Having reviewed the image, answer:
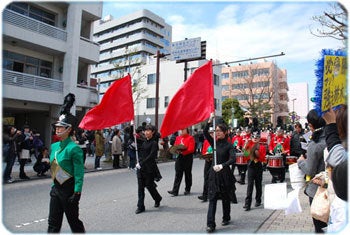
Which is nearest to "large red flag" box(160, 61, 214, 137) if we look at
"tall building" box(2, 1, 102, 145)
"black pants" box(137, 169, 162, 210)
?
"black pants" box(137, 169, 162, 210)

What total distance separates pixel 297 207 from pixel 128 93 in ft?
13.7

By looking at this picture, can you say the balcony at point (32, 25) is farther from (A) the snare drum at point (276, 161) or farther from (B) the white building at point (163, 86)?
(B) the white building at point (163, 86)

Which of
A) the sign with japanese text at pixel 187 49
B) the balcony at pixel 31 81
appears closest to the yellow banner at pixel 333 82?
the balcony at pixel 31 81

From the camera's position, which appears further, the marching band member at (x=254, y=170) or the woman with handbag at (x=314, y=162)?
the marching band member at (x=254, y=170)

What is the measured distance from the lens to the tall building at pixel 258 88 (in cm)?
4164

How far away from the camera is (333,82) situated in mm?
4422

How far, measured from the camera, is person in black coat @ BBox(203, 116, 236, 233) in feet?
16.9

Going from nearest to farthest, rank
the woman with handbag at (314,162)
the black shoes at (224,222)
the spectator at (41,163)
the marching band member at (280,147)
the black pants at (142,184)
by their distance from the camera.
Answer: the woman with handbag at (314,162), the black shoes at (224,222), the black pants at (142,184), the marching band member at (280,147), the spectator at (41,163)

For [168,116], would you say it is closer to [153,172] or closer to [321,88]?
[153,172]

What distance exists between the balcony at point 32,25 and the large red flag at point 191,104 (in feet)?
47.3

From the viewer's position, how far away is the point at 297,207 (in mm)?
3777

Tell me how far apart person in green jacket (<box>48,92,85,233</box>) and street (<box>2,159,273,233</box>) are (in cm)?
121

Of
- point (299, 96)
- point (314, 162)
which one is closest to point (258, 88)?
point (299, 96)

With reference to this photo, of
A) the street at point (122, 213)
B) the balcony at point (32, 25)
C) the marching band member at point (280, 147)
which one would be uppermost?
the balcony at point (32, 25)
